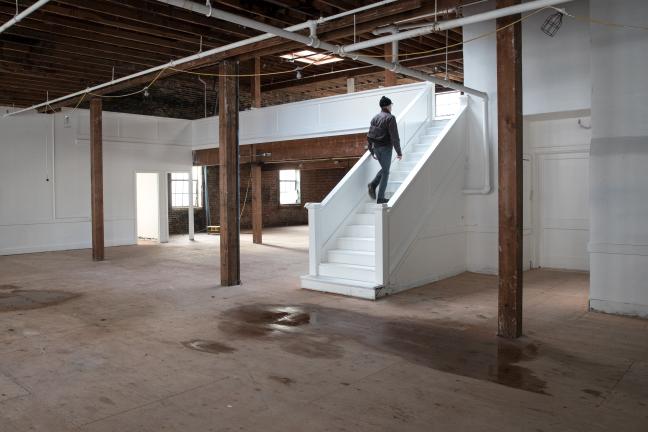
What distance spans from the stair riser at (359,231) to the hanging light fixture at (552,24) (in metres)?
3.73

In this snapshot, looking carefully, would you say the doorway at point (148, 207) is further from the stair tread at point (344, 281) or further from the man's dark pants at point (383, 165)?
the man's dark pants at point (383, 165)

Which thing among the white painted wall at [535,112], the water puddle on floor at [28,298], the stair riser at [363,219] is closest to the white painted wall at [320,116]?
the white painted wall at [535,112]

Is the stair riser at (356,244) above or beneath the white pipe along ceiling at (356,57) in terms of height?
beneath

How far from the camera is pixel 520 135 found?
499 centimetres

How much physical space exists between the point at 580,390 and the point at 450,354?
3.59 ft

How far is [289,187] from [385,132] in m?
13.6

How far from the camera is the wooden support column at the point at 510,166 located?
4941mm

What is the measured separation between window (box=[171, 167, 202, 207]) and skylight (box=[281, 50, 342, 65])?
6246 mm

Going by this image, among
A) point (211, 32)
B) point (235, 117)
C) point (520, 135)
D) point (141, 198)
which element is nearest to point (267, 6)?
point (211, 32)

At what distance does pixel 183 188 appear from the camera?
17.6 meters

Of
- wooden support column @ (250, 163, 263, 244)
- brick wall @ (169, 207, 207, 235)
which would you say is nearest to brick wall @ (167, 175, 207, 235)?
brick wall @ (169, 207, 207, 235)

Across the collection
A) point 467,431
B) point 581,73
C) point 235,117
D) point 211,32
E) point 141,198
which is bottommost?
point 467,431

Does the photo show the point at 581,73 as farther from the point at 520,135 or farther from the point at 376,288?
the point at 376,288

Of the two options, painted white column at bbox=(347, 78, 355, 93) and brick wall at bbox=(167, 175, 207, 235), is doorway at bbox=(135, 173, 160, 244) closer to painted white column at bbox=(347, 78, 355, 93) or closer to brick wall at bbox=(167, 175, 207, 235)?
brick wall at bbox=(167, 175, 207, 235)
